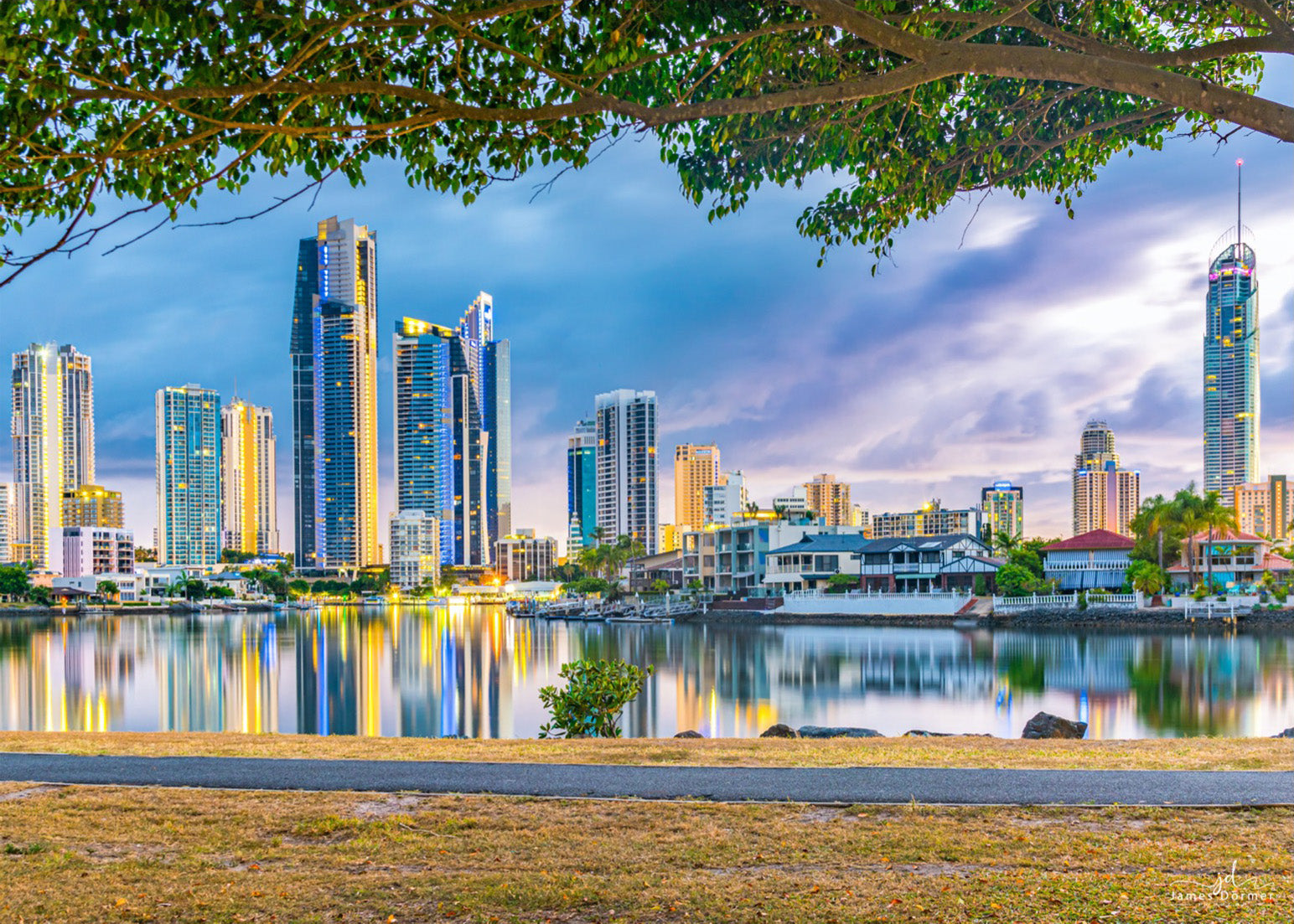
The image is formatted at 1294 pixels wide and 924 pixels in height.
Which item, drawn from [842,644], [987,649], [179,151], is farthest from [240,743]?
[842,644]

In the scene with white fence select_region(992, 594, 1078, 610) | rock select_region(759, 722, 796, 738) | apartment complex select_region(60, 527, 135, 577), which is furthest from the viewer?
apartment complex select_region(60, 527, 135, 577)

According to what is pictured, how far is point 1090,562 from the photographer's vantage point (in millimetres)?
81062

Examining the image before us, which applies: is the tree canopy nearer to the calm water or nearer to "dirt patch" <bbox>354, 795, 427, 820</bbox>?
"dirt patch" <bbox>354, 795, 427, 820</bbox>

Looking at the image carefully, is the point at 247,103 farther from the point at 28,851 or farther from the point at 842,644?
the point at 842,644

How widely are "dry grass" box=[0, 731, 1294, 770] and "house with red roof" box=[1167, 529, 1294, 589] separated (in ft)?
234

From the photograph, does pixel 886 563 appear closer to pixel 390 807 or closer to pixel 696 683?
pixel 696 683

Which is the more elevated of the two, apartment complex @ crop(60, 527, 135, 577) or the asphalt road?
the asphalt road

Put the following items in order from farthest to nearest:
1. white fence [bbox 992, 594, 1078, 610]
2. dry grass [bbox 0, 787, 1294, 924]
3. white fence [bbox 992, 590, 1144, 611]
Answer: white fence [bbox 992, 594, 1078, 610] < white fence [bbox 992, 590, 1144, 611] < dry grass [bbox 0, 787, 1294, 924]

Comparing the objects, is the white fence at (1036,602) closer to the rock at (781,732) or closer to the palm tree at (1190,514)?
the palm tree at (1190,514)

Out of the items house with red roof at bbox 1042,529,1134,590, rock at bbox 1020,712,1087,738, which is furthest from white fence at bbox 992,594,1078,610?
rock at bbox 1020,712,1087,738

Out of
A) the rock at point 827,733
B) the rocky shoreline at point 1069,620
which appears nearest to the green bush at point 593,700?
the rock at point 827,733

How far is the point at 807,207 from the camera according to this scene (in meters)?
9.23

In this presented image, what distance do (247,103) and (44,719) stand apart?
28.6 meters

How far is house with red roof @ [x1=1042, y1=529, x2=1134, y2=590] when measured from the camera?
7988cm
